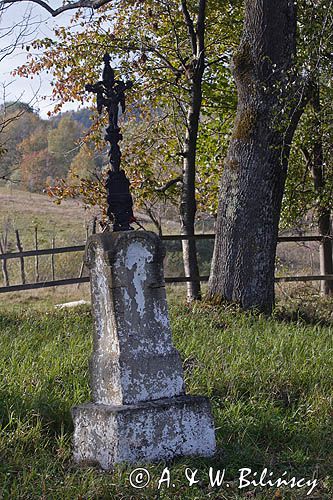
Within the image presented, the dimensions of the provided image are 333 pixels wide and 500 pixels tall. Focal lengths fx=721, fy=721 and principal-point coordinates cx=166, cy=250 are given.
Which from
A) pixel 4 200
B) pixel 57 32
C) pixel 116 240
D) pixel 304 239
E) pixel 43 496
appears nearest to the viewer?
pixel 43 496

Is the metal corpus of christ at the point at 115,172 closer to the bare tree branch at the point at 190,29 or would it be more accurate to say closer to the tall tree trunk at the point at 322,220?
the bare tree branch at the point at 190,29

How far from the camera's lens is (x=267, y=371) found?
7000mm

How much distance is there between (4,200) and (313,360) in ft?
139

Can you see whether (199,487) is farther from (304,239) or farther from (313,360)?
(304,239)

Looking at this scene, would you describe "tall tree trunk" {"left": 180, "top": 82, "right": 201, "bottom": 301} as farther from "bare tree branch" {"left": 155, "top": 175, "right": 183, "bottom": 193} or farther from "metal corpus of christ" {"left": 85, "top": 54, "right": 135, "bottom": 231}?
"metal corpus of christ" {"left": 85, "top": 54, "right": 135, "bottom": 231}

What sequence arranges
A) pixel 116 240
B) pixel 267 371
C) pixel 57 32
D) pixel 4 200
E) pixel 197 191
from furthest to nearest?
pixel 4 200 → pixel 197 191 → pixel 57 32 → pixel 267 371 → pixel 116 240

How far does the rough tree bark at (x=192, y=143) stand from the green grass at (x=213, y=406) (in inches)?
219

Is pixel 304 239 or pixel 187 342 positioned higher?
pixel 304 239

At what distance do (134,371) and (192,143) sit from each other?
10265 mm

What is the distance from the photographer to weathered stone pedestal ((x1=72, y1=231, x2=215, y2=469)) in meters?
5.22

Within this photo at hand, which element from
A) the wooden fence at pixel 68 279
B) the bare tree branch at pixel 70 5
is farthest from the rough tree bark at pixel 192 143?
the bare tree branch at pixel 70 5

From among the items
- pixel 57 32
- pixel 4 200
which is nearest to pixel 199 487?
pixel 57 32

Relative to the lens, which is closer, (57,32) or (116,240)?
(116,240)

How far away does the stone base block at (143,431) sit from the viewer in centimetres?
512
